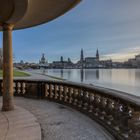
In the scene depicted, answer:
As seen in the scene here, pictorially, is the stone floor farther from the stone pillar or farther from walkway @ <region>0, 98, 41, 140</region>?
the stone pillar

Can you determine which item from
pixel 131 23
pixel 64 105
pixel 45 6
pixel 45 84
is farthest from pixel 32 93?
pixel 131 23

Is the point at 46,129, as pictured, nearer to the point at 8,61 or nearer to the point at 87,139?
the point at 87,139

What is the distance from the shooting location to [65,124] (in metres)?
5.43

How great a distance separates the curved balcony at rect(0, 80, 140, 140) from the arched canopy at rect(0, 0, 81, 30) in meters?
2.11

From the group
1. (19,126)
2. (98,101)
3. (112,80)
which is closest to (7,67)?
(19,126)

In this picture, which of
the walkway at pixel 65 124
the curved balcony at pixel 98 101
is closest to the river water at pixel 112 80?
the curved balcony at pixel 98 101

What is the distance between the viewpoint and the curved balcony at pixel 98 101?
3.93 meters

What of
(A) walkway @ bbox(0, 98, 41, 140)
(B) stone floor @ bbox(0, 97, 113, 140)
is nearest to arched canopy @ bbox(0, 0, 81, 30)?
(A) walkway @ bbox(0, 98, 41, 140)

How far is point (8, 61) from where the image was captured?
673 cm

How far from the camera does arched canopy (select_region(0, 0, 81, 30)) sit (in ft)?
17.6

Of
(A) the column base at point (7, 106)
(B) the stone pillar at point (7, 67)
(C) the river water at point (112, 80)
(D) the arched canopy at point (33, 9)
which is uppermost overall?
(D) the arched canopy at point (33, 9)

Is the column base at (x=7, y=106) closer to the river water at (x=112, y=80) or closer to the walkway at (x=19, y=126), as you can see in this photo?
the walkway at (x=19, y=126)

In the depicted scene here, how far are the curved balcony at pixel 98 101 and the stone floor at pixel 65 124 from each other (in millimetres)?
203

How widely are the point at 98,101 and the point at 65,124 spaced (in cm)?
94
